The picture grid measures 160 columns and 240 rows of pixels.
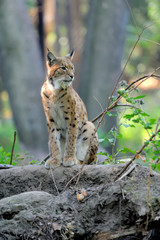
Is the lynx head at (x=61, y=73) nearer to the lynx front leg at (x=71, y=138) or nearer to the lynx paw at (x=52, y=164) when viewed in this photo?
the lynx front leg at (x=71, y=138)

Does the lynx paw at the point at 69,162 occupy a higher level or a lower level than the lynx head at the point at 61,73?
lower

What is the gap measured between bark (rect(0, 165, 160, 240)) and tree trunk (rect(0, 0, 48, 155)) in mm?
7940

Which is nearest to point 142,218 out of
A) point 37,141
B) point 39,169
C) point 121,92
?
point 121,92

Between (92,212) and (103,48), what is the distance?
29.2 ft

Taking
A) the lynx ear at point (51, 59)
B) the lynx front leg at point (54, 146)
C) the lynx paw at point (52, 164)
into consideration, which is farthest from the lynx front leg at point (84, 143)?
the lynx ear at point (51, 59)

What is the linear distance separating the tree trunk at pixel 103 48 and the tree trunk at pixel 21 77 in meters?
1.61

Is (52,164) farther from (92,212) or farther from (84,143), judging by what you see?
(92,212)

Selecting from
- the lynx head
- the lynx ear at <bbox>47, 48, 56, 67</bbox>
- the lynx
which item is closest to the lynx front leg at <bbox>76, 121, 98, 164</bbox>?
the lynx

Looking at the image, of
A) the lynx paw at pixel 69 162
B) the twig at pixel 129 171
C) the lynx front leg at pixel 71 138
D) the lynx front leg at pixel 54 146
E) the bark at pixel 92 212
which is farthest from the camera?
the lynx front leg at pixel 71 138

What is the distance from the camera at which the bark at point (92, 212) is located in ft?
12.4

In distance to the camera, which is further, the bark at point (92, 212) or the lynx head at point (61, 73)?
the lynx head at point (61, 73)

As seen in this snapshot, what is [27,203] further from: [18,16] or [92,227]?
[18,16]

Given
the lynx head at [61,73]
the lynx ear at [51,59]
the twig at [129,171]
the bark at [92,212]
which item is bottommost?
the bark at [92,212]

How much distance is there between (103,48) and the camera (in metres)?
12.3
